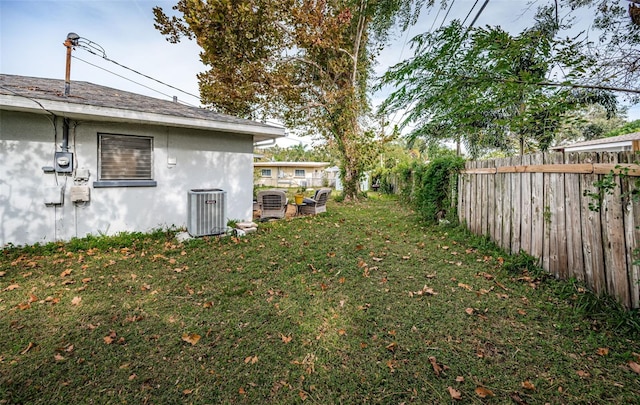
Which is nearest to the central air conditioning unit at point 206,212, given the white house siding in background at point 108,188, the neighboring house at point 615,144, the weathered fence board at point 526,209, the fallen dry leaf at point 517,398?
the white house siding in background at point 108,188

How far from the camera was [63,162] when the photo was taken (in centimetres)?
514

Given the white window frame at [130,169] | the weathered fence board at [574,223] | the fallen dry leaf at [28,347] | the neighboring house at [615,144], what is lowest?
the fallen dry leaf at [28,347]

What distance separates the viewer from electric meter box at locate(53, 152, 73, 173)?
5.12 metres

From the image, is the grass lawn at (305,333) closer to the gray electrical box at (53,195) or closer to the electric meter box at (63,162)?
the gray electrical box at (53,195)

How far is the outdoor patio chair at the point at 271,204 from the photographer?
8.17m

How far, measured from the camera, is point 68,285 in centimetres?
366

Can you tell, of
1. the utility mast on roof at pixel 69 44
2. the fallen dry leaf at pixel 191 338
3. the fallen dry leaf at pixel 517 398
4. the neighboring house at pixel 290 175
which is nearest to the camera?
the fallen dry leaf at pixel 517 398

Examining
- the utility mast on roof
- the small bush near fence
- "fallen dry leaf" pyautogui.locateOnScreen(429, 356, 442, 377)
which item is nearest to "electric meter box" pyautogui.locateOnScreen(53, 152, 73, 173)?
the utility mast on roof

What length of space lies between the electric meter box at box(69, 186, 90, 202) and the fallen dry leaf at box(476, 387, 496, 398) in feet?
23.2

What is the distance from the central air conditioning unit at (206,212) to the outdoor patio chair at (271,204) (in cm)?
222

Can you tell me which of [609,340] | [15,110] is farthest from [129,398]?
[15,110]

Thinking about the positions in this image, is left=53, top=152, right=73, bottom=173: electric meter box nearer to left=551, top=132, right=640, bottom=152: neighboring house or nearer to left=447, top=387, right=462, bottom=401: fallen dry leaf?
left=447, top=387, right=462, bottom=401: fallen dry leaf

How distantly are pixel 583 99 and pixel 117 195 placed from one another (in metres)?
8.59

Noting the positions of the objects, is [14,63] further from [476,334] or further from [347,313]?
[476,334]
